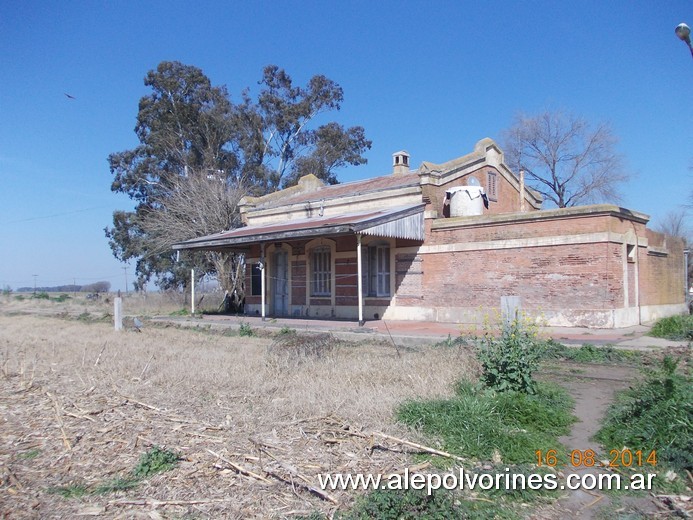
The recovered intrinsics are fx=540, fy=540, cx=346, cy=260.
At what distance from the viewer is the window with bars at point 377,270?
19.8m

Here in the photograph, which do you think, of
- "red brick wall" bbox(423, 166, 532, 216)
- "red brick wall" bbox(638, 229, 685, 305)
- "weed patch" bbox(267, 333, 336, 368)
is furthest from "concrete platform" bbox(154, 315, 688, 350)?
"red brick wall" bbox(423, 166, 532, 216)

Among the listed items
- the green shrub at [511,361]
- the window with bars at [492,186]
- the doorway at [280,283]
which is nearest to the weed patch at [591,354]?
the green shrub at [511,361]

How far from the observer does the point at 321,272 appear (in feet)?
70.2

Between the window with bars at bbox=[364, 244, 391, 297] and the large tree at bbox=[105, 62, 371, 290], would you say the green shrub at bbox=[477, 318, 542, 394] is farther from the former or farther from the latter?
the large tree at bbox=[105, 62, 371, 290]

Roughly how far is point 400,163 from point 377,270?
671 centimetres

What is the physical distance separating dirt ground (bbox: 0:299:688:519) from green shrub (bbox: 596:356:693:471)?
0.36 m

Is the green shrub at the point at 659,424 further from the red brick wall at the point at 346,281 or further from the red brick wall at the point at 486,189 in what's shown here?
the red brick wall at the point at 346,281

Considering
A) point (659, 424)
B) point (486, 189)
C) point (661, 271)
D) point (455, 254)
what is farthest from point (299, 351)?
point (661, 271)

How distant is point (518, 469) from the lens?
4.61m

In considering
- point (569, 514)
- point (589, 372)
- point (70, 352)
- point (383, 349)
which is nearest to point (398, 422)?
point (569, 514)

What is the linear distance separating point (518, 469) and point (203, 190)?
2686 centimetres

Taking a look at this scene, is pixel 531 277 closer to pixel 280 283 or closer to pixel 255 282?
pixel 280 283
